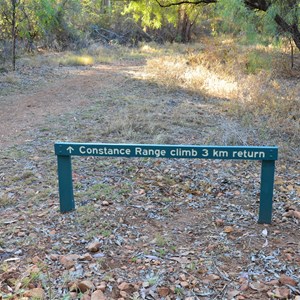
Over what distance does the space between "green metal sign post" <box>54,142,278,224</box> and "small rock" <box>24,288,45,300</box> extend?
4.18ft

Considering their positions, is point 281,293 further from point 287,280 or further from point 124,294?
point 124,294

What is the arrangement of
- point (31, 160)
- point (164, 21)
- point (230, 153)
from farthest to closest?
1. point (164, 21)
2. point (31, 160)
3. point (230, 153)

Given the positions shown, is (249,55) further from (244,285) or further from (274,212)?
(244,285)

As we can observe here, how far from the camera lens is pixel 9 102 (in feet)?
30.1

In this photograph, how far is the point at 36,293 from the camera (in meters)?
2.64

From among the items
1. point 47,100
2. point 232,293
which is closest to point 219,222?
point 232,293

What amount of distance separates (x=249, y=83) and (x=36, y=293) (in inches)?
343

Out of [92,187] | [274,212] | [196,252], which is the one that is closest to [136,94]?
[92,187]

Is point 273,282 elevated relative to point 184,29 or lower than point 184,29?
lower

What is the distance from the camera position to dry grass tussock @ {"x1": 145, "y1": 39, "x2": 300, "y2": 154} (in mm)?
7020

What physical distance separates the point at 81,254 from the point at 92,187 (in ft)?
4.46

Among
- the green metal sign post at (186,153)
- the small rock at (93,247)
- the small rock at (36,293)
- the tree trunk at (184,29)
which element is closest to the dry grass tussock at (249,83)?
the green metal sign post at (186,153)

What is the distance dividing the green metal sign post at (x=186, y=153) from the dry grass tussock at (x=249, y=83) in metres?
2.43

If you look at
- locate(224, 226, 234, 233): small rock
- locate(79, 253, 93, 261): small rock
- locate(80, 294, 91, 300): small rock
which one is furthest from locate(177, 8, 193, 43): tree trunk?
locate(80, 294, 91, 300): small rock
